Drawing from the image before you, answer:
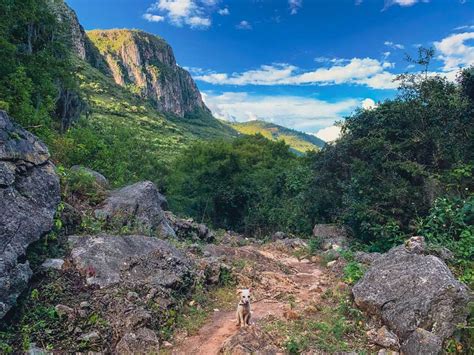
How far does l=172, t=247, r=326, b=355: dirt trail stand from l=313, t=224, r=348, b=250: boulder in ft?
7.65

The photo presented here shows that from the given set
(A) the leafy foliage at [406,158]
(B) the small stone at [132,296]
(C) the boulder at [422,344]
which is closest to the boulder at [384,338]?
(C) the boulder at [422,344]

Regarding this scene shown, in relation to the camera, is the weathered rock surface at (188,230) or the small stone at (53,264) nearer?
the small stone at (53,264)

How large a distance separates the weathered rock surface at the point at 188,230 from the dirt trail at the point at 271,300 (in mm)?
3252

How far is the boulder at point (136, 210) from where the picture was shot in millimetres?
10867

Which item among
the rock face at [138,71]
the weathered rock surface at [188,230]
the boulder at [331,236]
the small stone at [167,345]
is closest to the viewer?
the small stone at [167,345]

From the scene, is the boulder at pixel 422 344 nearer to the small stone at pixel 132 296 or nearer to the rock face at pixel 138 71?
the small stone at pixel 132 296

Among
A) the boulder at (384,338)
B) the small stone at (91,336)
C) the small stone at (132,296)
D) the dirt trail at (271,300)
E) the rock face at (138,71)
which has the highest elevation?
the rock face at (138,71)

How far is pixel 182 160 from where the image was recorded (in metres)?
32.4

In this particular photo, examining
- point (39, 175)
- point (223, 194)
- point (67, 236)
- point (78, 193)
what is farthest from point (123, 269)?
point (223, 194)

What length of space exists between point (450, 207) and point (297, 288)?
5579mm

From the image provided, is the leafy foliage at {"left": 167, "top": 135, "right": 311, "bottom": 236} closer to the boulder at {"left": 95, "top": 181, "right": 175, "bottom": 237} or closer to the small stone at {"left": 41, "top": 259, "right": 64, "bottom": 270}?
the boulder at {"left": 95, "top": 181, "right": 175, "bottom": 237}

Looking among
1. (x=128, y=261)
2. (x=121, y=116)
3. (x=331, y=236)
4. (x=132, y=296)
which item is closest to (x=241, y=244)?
(x=331, y=236)

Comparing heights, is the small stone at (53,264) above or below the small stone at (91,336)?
above

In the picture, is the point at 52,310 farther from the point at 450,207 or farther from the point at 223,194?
the point at 223,194
